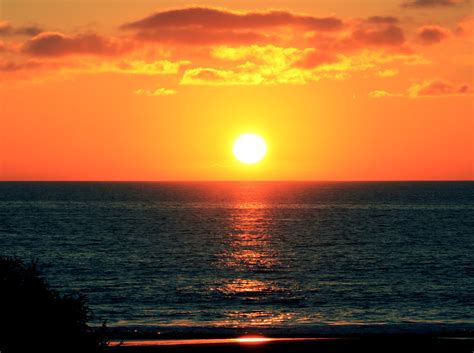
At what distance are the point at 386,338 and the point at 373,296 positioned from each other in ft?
71.3

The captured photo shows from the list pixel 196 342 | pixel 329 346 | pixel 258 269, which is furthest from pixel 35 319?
pixel 258 269

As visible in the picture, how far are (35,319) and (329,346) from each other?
1886 centimetres

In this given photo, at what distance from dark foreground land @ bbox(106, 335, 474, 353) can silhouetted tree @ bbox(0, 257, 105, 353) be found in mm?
12416

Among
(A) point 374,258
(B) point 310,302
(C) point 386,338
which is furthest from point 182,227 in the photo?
(C) point 386,338

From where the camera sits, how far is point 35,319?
78.9ft

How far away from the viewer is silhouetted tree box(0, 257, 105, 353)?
2361 centimetres

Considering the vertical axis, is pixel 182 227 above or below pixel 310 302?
above

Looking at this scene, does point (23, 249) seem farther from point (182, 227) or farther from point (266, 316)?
point (266, 316)

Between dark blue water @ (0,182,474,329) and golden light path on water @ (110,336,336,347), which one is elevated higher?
dark blue water @ (0,182,474,329)

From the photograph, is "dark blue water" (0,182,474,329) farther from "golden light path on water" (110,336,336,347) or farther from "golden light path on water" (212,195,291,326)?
"golden light path on water" (110,336,336,347)

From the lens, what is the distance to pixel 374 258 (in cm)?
9462

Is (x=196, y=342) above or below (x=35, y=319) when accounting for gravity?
below

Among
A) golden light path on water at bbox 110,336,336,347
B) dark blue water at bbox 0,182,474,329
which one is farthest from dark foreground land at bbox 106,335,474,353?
dark blue water at bbox 0,182,474,329

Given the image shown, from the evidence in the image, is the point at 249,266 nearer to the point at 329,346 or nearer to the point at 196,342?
the point at 196,342
